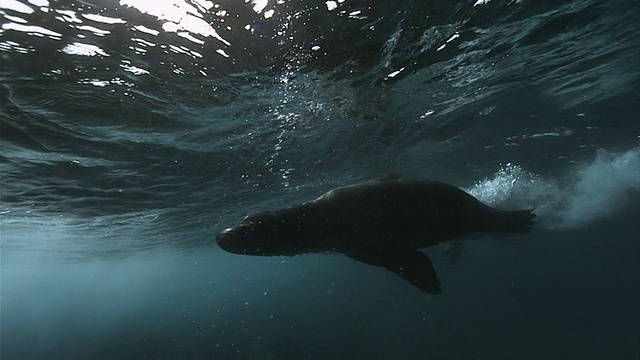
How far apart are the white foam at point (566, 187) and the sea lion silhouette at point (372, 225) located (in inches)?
1025

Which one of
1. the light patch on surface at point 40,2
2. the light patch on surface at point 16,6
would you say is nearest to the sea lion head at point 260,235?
the light patch on surface at point 40,2

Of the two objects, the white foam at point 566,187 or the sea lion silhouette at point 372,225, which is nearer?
the sea lion silhouette at point 372,225

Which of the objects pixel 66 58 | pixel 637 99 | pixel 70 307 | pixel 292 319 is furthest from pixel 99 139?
pixel 70 307

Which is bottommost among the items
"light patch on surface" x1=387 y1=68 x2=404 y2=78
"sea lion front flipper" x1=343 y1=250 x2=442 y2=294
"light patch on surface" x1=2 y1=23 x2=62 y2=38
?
"sea lion front flipper" x1=343 y1=250 x2=442 y2=294

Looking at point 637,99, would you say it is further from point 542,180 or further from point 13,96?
point 13,96

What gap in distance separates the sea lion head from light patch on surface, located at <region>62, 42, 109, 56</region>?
4158 millimetres

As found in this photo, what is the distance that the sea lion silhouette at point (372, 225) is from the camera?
18.8 feet

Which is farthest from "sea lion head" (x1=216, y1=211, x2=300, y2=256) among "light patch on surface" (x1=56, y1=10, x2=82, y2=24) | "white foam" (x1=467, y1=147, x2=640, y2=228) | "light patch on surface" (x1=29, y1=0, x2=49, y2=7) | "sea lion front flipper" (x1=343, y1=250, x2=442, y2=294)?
"white foam" (x1=467, y1=147, x2=640, y2=228)

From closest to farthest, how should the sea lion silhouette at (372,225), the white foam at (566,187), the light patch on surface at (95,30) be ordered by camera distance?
the sea lion silhouette at (372,225), the light patch on surface at (95,30), the white foam at (566,187)

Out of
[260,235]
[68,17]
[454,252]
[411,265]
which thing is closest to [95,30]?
[68,17]

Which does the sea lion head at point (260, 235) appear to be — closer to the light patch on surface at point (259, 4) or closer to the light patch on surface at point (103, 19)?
the light patch on surface at point (259, 4)

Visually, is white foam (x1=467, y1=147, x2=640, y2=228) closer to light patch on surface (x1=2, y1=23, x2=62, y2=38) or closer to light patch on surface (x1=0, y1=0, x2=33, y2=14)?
light patch on surface (x1=2, y1=23, x2=62, y2=38)

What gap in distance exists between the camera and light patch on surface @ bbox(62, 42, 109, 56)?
22.1ft

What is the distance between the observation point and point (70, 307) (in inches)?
4424
